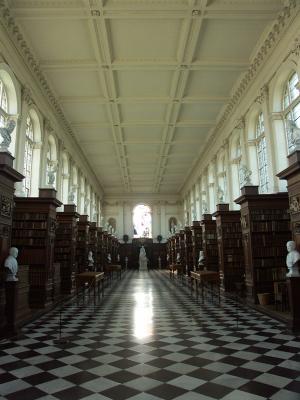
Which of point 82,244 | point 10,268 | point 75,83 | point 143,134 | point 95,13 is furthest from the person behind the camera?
point 143,134

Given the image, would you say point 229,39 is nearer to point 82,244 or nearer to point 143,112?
point 143,112

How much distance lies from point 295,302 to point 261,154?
7260mm

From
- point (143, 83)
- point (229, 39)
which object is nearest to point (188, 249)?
point (143, 83)

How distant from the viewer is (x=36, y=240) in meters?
8.29

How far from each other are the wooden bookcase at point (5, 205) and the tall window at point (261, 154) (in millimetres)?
8095

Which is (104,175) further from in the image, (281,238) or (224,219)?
(281,238)

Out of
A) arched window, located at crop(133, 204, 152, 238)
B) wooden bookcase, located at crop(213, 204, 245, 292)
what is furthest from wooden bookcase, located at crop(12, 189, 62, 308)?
arched window, located at crop(133, 204, 152, 238)

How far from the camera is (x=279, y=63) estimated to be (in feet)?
30.1

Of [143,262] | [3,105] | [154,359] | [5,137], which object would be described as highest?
[3,105]

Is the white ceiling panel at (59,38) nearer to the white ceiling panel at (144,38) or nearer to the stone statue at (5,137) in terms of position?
the white ceiling panel at (144,38)

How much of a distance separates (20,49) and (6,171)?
516 centimetres

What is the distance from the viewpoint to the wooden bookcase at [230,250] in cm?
1038

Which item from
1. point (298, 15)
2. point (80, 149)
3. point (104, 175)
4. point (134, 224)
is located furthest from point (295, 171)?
point (134, 224)

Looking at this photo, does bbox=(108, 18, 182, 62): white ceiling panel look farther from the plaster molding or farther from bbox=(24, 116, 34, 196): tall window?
bbox=(24, 116, 34, 196): tall window
